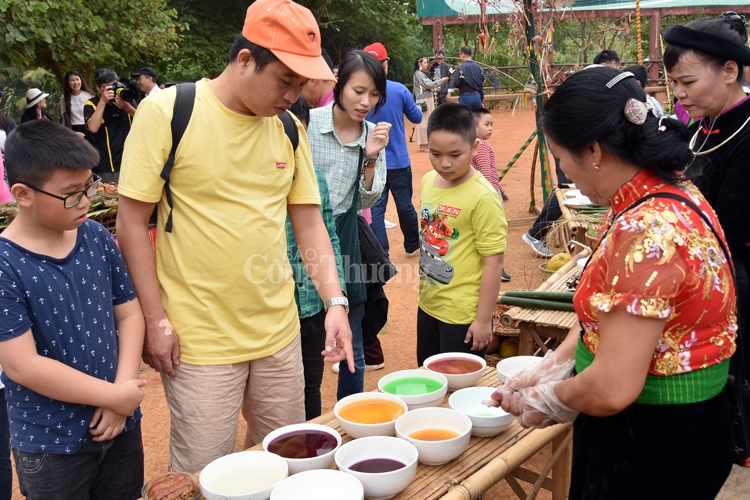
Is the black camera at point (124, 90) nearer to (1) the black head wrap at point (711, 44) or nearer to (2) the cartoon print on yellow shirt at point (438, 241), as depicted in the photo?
(2) the cartoon print on yellow shirt at point (438, 241)

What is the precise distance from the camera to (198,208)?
173cm

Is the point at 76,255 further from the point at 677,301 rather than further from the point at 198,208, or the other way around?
the point at 677,301

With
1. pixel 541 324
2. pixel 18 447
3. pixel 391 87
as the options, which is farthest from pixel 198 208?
pixel 391 87

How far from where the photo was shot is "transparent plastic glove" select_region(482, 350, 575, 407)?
5.16 feet

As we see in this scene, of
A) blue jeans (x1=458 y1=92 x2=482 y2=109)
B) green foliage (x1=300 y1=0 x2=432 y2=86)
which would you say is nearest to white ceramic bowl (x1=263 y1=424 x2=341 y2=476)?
blue jeans (x1=458 y1=92 x2=482 y2=109)

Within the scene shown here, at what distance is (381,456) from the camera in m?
1.55

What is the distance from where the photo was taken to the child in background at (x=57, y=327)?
5.07ft

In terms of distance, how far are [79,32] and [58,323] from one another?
7.19 metres

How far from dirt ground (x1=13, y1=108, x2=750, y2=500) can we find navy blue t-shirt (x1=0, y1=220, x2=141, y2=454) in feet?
4.55

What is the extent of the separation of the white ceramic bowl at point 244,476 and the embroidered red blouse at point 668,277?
31.2 inches

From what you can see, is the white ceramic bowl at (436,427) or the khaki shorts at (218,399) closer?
the white ceramic bowl at (436,427)

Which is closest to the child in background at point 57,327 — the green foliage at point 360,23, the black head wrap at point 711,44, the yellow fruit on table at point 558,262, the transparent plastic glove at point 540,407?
the transparent plastic glove at point 540,407

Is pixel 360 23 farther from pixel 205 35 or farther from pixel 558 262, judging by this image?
pixel 558 262

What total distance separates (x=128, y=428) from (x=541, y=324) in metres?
1.91
